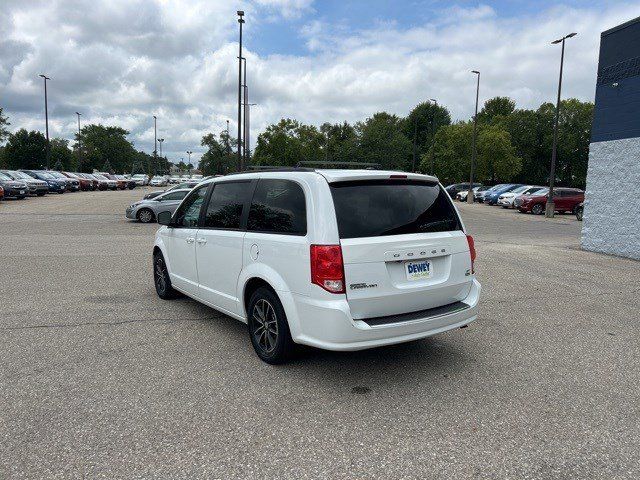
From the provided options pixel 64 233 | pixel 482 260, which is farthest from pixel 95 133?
pixel 482 260

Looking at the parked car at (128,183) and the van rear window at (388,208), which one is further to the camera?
the parked car at (128,183)

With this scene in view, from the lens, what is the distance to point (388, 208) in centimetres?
411

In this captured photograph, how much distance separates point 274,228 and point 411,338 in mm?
1469

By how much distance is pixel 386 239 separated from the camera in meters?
3.93

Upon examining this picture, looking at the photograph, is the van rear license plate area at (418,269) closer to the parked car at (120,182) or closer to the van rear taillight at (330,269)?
the van rear taillight at (330,269)

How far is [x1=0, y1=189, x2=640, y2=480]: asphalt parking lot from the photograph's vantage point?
115 inches

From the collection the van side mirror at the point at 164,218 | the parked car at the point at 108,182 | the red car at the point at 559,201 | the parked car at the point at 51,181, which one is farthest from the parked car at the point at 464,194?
the van side mirror at the point at 164,218

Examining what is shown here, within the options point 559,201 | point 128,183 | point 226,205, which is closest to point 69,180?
point 128,183

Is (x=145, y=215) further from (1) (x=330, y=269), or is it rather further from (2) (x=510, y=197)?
(2) (x=510, y=197)

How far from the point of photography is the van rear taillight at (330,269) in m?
3.73

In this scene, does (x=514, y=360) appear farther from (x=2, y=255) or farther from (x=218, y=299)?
(x=2, y=255)

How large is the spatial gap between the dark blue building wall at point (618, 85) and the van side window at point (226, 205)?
10848 mm

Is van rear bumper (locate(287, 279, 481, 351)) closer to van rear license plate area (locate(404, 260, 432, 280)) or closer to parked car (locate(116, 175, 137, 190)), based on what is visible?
van rear license plate area (locate(404, 260, 432, 280))

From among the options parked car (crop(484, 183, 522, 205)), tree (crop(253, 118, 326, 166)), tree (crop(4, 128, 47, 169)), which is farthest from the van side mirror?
tree (crop(4, 128, 47, 169))
